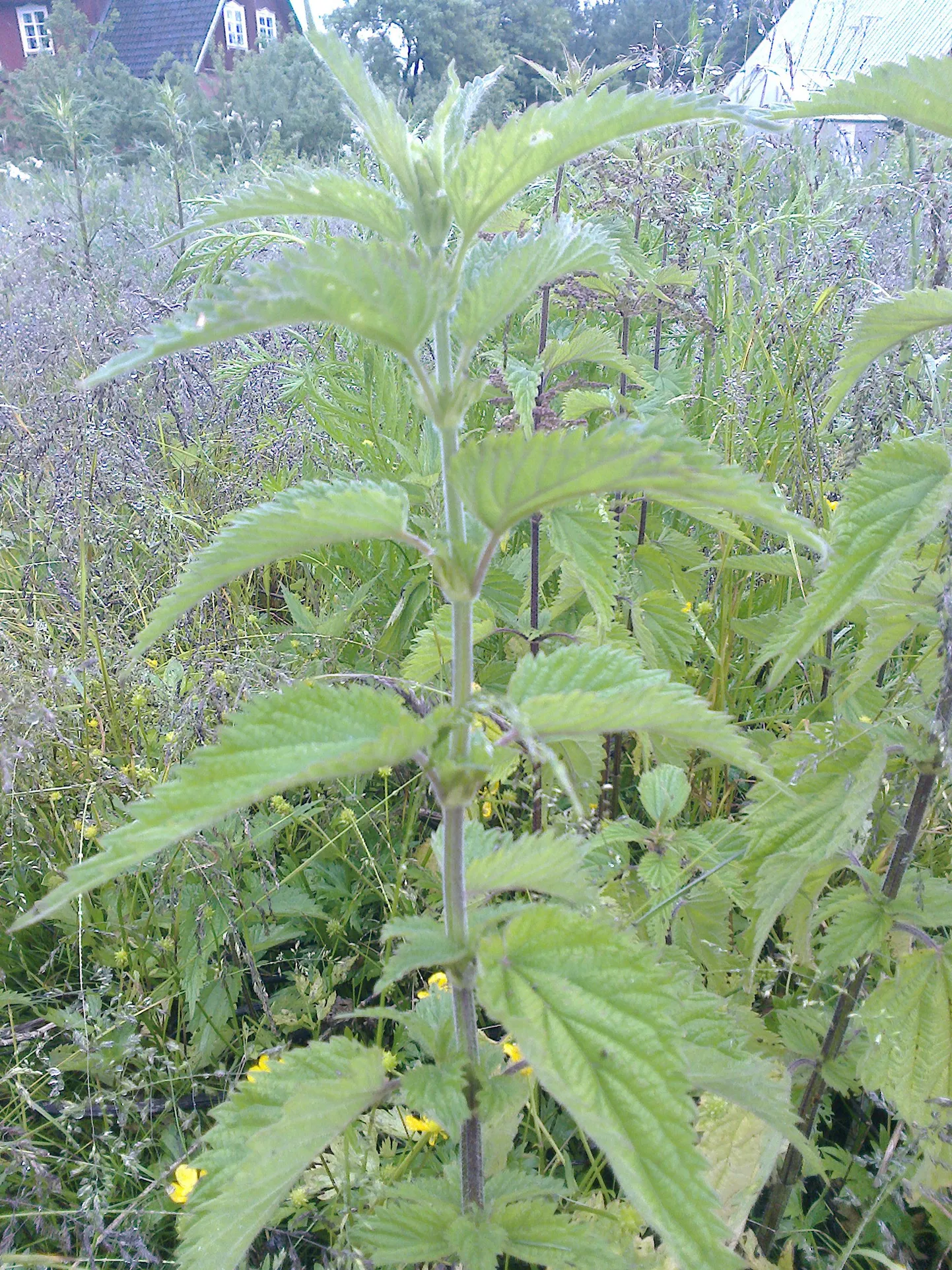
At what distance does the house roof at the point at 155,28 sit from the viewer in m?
23.9

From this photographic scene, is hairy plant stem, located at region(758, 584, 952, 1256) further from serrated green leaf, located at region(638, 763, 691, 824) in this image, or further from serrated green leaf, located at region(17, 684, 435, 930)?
serrated green leaf, located at region(17, 684, 435, 930)

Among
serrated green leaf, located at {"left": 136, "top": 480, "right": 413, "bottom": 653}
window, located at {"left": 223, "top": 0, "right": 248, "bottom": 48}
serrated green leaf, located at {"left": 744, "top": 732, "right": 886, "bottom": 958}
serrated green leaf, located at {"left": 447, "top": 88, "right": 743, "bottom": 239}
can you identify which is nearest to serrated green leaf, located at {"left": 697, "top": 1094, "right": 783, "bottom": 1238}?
serrated green leaf, located at {"left": 744, "top": 732, "right": 886, "bottom": 958}

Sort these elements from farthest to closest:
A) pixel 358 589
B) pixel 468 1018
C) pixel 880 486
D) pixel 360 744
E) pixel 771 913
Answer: pixel 358 589 → pixel 771 913 → pixel 880 486 → pixel 468 1018 → pixel 360 744

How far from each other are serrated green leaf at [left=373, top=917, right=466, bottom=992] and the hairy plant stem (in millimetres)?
682

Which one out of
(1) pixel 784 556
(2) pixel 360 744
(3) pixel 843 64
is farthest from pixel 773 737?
(3) pixel 843 64

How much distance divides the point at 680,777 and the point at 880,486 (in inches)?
28.1

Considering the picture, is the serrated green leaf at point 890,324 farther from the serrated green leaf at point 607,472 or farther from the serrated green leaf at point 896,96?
the serrated green leaf at point 607,472

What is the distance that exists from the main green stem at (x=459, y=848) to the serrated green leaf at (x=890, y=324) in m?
0.64

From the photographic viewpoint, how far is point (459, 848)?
97 centimetres

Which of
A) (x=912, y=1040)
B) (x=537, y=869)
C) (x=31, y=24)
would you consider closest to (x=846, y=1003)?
(x=912, y=1040)

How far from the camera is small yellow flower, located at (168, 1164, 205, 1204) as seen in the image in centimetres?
142

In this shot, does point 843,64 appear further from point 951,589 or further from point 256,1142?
point 256,1142

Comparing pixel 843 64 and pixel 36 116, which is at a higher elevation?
pixel 36 116

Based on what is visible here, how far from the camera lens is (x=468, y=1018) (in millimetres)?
1030
